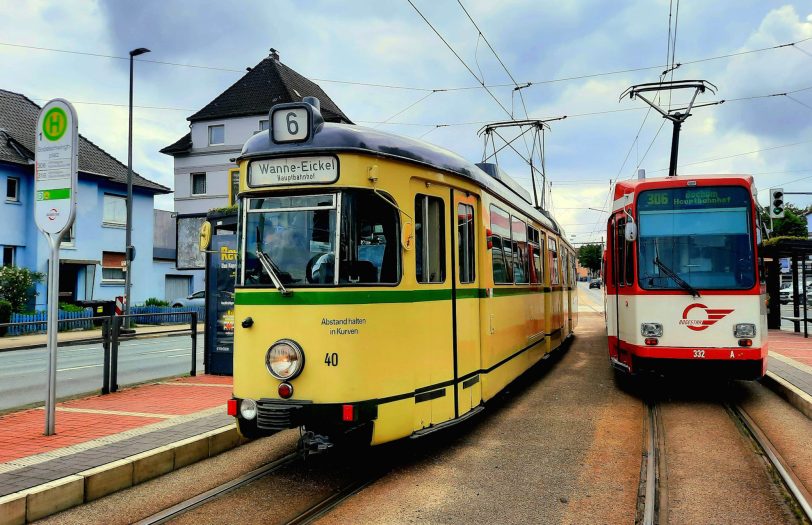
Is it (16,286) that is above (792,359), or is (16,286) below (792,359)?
above

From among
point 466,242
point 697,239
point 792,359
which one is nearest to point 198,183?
point 792,359

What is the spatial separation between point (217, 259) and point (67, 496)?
21.7 ft

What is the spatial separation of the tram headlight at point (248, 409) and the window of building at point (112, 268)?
29.6 metres

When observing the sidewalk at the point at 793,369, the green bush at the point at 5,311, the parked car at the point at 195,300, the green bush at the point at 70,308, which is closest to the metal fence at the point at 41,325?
the sidewalk at the point at 793,369

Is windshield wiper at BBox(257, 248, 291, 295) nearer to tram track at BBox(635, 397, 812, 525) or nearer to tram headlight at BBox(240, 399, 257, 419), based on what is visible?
tram headlight at BBox(240, 399, 257, 419)

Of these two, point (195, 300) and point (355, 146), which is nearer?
point (355, 146)

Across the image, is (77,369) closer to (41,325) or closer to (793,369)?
(41,325)

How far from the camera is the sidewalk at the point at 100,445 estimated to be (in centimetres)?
497

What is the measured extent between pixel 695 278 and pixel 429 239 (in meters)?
4.75

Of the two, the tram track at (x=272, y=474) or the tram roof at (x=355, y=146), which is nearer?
the tram track at (x=272, y=474)

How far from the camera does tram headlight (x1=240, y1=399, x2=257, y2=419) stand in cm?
568

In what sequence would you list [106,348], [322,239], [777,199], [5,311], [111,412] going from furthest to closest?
[5,311], [777,199], [106,348], [111,412], [322,239]

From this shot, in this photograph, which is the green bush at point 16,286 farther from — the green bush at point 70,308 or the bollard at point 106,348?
the bollard at point 106,348

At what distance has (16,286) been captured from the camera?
81.4 feet
